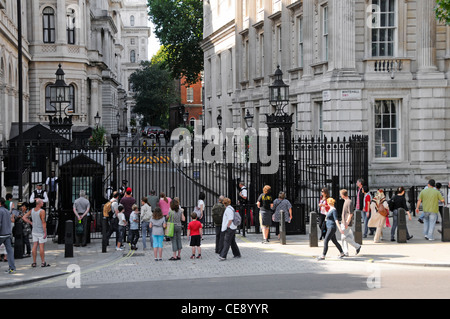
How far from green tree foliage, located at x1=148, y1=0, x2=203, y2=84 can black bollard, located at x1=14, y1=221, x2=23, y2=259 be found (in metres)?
49.8

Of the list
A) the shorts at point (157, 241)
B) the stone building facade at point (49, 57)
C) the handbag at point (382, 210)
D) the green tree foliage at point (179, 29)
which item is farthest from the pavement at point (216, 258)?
the green tree foliage at point (179, 29)

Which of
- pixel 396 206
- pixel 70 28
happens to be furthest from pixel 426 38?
pixel 70 28

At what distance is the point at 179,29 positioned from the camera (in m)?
65.8

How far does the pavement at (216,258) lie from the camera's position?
50.5 feet

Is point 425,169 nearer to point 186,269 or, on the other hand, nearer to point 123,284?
point 186,269

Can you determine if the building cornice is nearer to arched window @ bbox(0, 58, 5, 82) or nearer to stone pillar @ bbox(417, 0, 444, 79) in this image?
arched window @ bbox(0, 58, 5, 82)

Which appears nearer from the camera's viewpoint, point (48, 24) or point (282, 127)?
point (282, 127)

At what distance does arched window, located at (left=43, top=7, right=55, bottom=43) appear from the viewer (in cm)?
5566

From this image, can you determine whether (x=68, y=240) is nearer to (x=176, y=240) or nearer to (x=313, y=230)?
(x=176, y=240)

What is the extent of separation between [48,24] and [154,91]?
2127 inches

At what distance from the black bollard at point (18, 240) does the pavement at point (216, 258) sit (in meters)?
0.28

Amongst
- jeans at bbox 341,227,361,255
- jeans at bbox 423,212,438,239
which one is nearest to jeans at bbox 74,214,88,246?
jeans at bbox 341,227,361,255

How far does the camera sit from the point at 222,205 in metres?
17.6

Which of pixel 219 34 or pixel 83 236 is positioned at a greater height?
pixel 219 34
